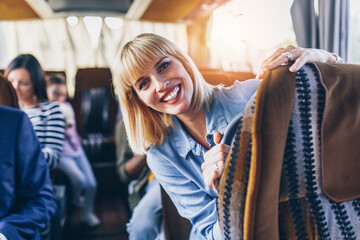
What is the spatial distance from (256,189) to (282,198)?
60mm

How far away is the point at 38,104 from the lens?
4.88ft

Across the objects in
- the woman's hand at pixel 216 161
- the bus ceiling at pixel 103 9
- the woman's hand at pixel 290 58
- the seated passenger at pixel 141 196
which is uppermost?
the bus ceiling at pixel 103 9

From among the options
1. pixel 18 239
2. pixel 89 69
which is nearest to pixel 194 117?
Result: pixel 18 239

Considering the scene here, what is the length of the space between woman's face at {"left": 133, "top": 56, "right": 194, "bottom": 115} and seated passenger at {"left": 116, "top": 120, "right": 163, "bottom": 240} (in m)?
0.44

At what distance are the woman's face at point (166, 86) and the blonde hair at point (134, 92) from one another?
0.01m

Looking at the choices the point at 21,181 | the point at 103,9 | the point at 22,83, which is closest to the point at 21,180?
the point at 21,181

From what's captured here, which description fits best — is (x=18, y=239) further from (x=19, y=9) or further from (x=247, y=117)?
(x=19, y=9)

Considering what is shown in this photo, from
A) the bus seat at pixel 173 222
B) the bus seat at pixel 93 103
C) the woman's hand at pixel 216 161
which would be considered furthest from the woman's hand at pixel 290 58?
the bus seat at pixel 93 103

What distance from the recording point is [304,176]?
459 millimetres

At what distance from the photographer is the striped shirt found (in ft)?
4.67

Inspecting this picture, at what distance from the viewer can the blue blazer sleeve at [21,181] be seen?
2.73ft

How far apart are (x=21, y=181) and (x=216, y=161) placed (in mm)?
606

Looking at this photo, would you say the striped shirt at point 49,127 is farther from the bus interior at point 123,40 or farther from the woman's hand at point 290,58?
the woman's hand at point 290,58

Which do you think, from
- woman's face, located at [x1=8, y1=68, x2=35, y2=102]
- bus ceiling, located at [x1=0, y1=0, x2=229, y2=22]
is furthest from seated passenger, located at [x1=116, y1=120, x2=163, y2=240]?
bus ceiling, located at [x1=0, y1=0, x2=229, y2=22]
